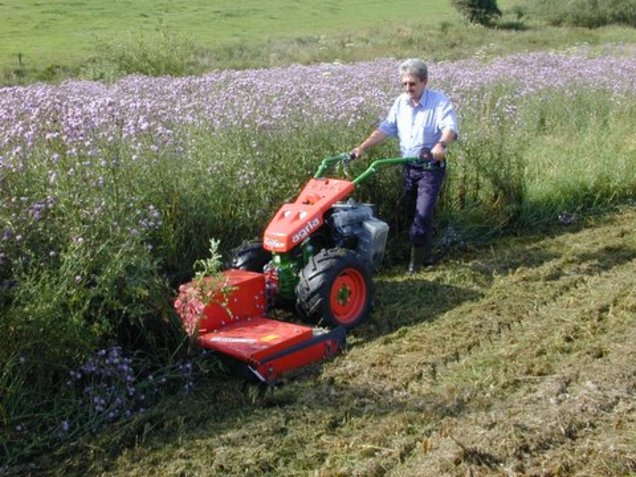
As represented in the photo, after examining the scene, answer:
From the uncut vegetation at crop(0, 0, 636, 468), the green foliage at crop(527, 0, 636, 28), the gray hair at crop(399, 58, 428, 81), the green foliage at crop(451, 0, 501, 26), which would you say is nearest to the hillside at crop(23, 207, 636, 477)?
the uncut vegetation at crop(0, 0, 636, 468)

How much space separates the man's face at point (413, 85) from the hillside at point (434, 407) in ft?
5.36

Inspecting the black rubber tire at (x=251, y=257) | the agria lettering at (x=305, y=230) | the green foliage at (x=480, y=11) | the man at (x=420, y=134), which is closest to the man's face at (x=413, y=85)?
the man at (x=420, y=134)

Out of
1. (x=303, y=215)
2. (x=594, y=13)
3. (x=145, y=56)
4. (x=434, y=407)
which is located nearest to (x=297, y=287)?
(x=303, y=215)

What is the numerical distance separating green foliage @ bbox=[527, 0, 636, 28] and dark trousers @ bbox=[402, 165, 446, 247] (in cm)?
3300

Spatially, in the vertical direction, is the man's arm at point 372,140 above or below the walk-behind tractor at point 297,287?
above

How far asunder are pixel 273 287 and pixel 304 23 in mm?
36315

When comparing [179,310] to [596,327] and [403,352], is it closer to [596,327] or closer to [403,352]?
[403,352]

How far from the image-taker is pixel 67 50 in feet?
89.3

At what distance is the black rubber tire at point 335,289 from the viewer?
17.0ft

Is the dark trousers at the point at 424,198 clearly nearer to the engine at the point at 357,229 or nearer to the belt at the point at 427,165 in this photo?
the belt at the point at 427,165

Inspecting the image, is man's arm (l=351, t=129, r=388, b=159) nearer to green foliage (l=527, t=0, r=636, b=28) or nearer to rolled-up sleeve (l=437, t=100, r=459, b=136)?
rolled-up sleeve (l=437, t=100, r=459, b=136)

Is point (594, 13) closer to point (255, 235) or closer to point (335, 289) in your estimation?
point (255, 235)

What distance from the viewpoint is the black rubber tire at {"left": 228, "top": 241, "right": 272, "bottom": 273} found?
5.47 metres

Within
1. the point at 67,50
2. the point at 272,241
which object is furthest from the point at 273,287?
the point at 67,50
